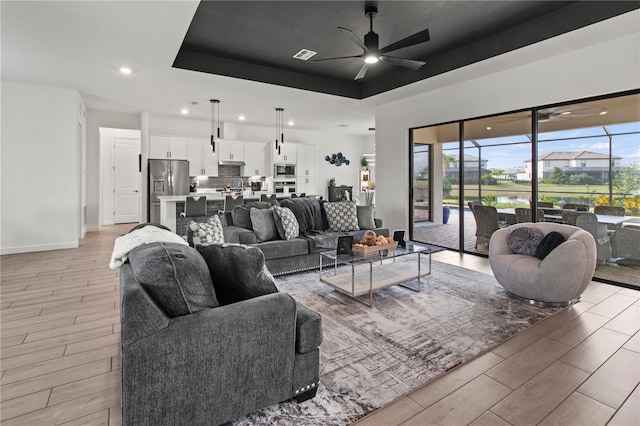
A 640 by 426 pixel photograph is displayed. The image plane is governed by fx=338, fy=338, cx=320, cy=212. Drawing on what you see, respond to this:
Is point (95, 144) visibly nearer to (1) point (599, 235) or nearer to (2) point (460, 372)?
(2) point (460, 372)

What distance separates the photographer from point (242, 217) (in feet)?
15.5

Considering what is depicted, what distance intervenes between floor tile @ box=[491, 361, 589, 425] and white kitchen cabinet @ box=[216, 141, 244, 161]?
827cm

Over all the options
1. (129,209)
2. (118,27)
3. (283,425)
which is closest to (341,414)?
(283,425)

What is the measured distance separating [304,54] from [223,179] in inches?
207

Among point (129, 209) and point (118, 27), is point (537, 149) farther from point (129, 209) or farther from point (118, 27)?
point (129, 209)

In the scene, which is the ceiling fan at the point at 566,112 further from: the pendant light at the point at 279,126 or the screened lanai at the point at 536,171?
the pendant light at the point at 279,126

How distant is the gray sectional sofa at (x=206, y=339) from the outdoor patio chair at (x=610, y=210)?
4.22 meters

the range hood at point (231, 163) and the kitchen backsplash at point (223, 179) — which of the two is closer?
the range hood at point (231, 163)

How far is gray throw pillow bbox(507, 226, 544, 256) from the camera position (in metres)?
3.57

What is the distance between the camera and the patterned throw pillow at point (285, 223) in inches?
175

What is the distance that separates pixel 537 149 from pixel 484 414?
13.6 feet

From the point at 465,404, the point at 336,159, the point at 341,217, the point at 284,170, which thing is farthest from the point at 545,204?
the point at 336,159

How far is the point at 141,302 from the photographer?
1.40 m

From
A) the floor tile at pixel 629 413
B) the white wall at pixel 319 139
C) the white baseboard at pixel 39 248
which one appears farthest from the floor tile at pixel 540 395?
the white wall at pixel 319 139
